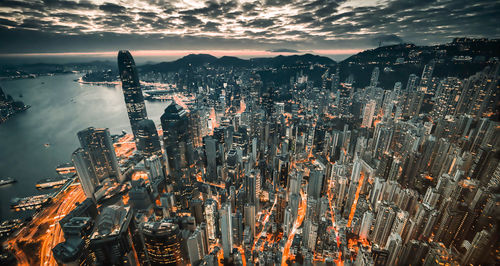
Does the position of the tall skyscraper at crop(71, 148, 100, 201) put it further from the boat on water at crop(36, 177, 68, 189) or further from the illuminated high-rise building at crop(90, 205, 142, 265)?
the illuminated high-rise building at crop(90, 205, 142, 265)

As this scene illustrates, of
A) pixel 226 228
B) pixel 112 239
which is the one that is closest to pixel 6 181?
pixel 112 239

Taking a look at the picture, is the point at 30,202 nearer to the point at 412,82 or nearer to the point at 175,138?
the point at 175,138

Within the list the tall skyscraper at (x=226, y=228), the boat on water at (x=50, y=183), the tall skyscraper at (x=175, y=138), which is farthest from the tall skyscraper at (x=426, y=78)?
the boat on water at (x=50, y=183)

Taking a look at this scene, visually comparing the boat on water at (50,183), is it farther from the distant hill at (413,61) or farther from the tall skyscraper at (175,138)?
the distant hill at (413,61)

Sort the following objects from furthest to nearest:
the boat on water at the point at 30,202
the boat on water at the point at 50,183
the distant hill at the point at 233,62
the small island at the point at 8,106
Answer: the distant hill at the point at 233,62, the boat on water at the point at 50,183, the small island at the point at 8,106, the boat on water at the point at 30,202

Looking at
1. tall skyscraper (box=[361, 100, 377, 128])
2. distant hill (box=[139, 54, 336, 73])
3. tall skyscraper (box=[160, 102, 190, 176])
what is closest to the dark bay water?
tall skyscraper (box=[160, 102, 190, 176])

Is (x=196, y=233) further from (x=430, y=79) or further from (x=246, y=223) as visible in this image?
(x=430, y=79)
